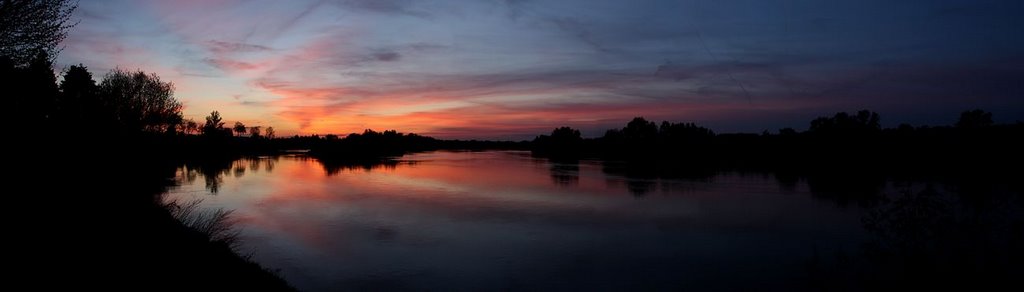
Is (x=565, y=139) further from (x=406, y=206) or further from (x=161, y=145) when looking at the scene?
(x=406, y=206)

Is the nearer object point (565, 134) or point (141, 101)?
point (141, 101)

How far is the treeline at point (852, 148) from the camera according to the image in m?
54.8

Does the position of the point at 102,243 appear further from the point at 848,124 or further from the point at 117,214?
the point at 848,124

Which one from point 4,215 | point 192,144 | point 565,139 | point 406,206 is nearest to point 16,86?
point 4,215

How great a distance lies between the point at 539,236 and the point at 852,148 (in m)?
67.3

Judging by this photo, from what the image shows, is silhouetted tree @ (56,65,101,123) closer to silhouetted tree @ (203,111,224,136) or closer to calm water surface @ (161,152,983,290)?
calm water surface @ (161,152,983,290)

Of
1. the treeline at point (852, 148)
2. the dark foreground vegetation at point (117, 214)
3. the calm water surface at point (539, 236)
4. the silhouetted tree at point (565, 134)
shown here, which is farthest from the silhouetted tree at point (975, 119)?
the silhouetted tree at point (565, 134)

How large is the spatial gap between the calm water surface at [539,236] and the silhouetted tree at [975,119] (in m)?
57.1

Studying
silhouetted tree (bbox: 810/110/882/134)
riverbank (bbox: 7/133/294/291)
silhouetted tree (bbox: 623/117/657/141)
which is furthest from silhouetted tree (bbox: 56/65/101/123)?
silhouetted tree (bbox: 623/117/657/141)

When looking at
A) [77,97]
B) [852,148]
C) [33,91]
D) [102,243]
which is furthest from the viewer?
[852,148]

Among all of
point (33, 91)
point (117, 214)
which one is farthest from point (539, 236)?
point (33, 91)

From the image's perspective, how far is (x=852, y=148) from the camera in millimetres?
72000

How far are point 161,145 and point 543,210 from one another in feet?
153

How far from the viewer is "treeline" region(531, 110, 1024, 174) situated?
54781mm
